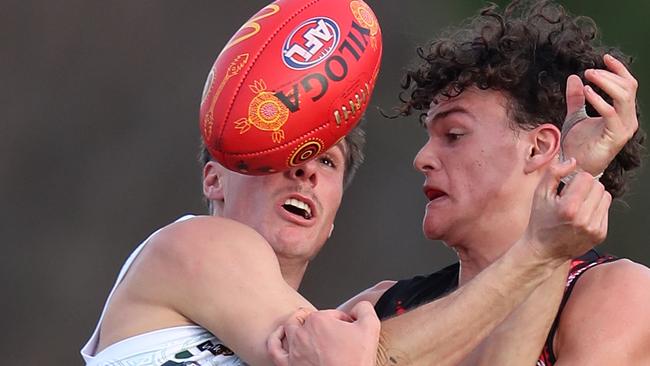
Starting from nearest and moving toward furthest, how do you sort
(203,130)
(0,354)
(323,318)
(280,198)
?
(323,318) < (203,130) < (280,198) < (0,354)

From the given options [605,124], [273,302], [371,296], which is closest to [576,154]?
[605,124]

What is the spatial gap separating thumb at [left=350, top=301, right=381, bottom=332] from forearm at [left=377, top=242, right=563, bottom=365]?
3.3 inches

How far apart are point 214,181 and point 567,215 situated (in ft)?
4.19

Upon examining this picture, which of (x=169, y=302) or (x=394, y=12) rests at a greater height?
(x=169, y=302)

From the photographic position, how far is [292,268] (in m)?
4.18

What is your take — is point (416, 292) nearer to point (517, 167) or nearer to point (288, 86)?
point (517, 167)

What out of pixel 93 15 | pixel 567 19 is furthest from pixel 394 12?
pixel 567 19

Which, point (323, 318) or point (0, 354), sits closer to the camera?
point (323, 318)

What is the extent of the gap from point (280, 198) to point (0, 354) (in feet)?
12.8

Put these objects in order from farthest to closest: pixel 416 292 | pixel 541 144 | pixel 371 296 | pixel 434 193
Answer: pixel 371 296
pixel 416 292
pixel 434 193
pixel 541 144

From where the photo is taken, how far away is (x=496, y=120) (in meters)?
4.25

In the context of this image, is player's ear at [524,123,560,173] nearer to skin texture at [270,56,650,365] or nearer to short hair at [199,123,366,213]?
skin texture at [270,56,650,365]

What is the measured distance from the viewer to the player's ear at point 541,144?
4199mm

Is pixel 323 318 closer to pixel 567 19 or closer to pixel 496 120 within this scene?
pixel 496 120
